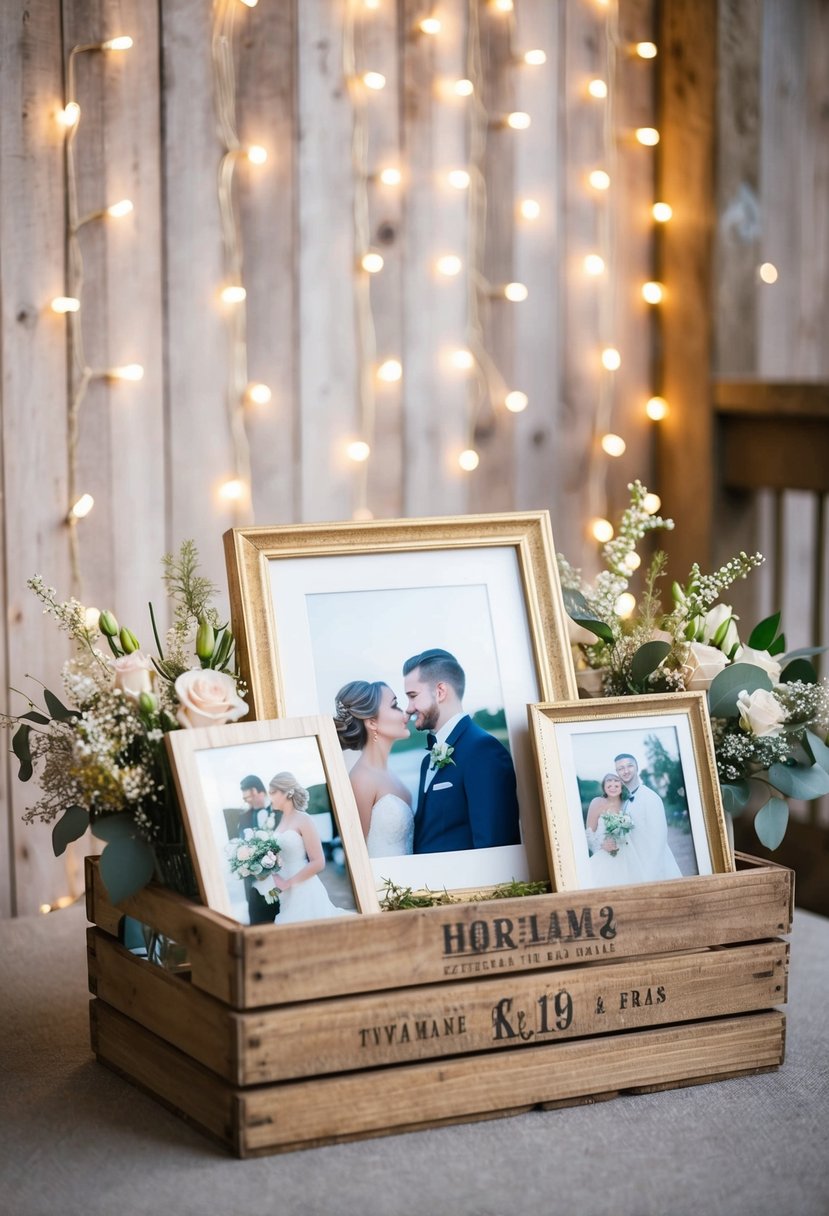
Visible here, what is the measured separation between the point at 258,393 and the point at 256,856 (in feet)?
3.63

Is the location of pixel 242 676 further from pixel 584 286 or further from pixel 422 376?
pixel 584 286

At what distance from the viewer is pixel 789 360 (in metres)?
2.73

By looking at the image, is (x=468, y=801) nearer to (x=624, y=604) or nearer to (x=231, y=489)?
(x=624, y=604)

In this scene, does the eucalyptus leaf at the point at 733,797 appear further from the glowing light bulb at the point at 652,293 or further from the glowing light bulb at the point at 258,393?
the glowing light bulb at the point at 652,293

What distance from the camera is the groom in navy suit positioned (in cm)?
140

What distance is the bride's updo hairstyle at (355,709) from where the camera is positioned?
1.40 m

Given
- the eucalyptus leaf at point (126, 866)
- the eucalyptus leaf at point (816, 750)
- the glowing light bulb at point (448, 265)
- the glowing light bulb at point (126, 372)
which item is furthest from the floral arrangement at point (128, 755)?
the glowing light bulb at point (448, 265)

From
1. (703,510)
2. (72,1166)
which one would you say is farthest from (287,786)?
(703,510)

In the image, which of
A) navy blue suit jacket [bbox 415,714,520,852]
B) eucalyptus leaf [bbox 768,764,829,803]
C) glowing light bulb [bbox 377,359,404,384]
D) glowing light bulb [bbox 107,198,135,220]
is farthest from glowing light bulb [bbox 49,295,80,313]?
eucalyptus leaf [bbox 768,764,829,803]

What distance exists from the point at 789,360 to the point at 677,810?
5.19 feet

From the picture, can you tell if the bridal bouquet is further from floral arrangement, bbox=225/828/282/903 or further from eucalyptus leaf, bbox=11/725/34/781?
eucalyptus leaf, bbox=11/725/34/781

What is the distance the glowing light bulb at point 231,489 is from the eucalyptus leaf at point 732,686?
0.96 m

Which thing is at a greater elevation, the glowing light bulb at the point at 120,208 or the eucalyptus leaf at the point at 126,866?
the glowing light bulb at the point at 120,208

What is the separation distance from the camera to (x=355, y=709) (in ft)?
4.61
